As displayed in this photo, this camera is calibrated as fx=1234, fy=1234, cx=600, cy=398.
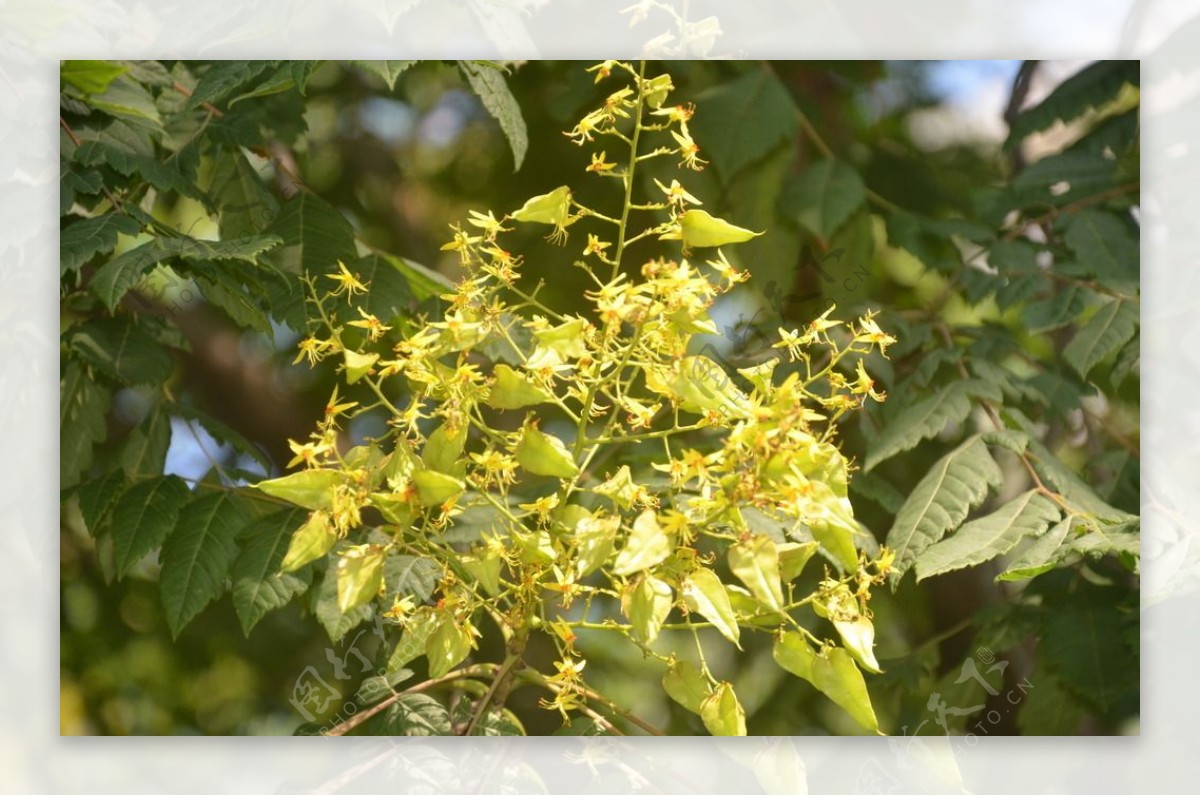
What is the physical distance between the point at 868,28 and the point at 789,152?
0.15m

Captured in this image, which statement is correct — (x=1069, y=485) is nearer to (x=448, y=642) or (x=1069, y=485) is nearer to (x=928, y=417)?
(x=928, y=417)

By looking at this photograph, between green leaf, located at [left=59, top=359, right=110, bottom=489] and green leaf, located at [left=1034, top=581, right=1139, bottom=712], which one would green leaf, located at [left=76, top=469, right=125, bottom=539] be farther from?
green leaf, located at [left=1034, top=581, right=1139, bottom=712]

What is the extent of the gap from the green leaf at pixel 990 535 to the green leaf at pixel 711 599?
0.93 ft

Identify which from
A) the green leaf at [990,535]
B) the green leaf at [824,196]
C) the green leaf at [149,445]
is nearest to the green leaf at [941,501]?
the green leaf at [990,535]

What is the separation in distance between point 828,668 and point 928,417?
34 cm

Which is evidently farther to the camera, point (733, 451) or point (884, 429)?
point (884, 429)

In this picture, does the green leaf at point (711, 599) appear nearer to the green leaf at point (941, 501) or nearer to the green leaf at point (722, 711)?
the green leaf at point (722, 711)

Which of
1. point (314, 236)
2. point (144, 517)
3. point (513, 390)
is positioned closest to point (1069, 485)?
point (513, 390)

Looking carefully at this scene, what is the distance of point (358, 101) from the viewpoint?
1367mm

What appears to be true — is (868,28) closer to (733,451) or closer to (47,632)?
A: (733,451)

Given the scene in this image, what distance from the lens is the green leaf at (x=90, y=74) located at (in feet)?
4.23

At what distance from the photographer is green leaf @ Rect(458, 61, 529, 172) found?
129 centimetres

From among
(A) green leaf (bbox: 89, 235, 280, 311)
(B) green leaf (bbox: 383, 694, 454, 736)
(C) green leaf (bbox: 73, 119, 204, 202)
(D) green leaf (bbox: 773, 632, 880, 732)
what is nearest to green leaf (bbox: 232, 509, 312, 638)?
(B) green leaf (bbox: 383, 694, 454, 736)

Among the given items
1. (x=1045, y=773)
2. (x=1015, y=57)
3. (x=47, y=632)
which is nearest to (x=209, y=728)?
(x=47, y=632)
